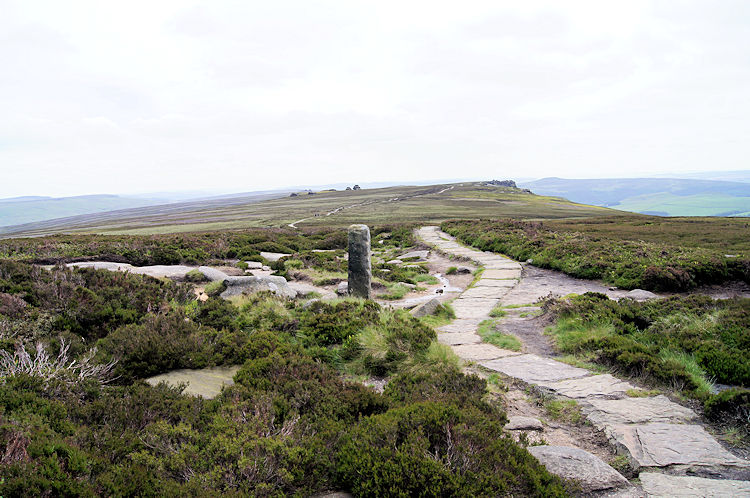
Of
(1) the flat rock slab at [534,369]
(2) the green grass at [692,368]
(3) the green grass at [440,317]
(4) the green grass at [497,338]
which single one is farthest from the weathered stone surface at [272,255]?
(2) the green grass at [692,368]

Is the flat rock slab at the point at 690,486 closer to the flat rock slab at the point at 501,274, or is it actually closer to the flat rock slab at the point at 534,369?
the flat rock slab at the point at 534,369

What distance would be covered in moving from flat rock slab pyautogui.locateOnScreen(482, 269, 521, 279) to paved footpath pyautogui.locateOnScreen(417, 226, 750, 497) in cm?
712

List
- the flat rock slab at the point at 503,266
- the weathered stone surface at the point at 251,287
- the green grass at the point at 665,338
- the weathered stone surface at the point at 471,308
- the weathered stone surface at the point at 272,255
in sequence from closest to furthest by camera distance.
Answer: the green grass at the point at 665,338 < the weathered stone surface at the point at 471,308 < the weathered stone surface at the point at 251,287 < the flat rock slab at the point at 503,266 < the weathered stone surface at the point at 272,255

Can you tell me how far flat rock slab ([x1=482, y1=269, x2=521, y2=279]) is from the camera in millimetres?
14358

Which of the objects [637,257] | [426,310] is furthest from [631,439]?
[637,257]

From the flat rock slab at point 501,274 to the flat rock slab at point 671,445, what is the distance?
9972 millimetres

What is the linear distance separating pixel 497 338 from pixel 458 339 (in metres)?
0.78

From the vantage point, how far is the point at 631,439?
4.25 m

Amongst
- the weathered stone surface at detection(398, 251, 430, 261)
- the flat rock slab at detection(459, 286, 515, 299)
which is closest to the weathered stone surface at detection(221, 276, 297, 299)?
the flat rock slab at detection(459, 286, 515, 299)

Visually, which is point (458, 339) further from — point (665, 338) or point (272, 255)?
point (272, 255)

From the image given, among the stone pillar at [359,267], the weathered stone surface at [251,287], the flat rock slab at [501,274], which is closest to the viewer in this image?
the weathered stone surface at [251,287]

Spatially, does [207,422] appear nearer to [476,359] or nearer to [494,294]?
[476,359]

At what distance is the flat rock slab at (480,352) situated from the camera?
698 centimetres

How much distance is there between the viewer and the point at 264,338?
21.8 ft
